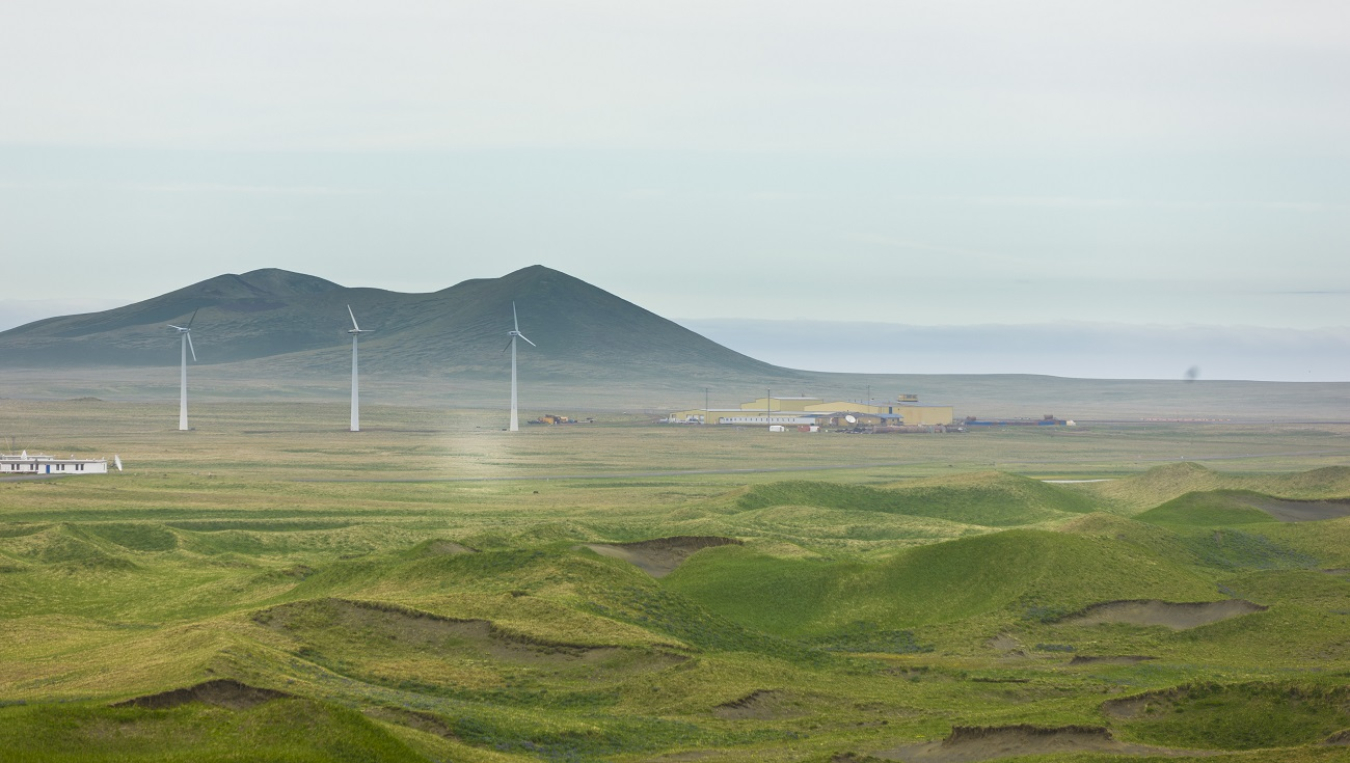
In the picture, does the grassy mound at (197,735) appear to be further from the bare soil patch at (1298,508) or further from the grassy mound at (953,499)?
the bare soil patch at (1298,508)

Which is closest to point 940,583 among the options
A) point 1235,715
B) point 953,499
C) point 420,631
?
point 1235,715

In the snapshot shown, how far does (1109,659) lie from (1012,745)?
16712 millimetres

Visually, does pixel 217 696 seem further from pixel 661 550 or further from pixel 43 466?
pixel 43 466

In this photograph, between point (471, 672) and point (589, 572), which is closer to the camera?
point (471, 672)

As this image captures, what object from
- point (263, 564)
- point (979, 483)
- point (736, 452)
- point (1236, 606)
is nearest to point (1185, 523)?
point (979, 483)

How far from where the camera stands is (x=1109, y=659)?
49656mm

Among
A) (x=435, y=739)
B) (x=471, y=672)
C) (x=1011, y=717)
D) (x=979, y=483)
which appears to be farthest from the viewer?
(x=979, y=483)

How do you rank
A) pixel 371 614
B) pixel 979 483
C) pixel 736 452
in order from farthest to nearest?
pixel 736 452 < pixel 979 483 < pixel 371 614

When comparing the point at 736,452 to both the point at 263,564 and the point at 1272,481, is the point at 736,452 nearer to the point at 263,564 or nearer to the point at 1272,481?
the point at 1272,481

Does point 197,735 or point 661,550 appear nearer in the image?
point 197,735

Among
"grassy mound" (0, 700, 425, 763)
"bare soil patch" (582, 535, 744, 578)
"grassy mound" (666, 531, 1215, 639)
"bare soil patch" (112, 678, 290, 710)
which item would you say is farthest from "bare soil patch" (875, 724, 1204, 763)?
"bare soil patch" (582, 535, 744, 578)

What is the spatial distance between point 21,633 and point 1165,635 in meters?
41.2

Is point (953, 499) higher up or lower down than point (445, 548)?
lower down

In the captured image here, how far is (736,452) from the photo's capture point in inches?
6929
